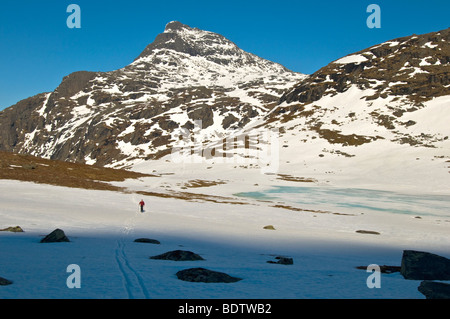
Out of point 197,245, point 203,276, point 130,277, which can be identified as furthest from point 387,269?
point 130,277

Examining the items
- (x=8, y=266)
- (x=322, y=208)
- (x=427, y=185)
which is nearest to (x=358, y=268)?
(x=8, y=266)

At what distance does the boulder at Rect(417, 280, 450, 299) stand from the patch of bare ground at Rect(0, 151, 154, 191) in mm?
50517

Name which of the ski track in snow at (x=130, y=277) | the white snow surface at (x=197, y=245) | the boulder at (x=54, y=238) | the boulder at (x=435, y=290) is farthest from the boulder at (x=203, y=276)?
the boulder at (x=54, y=238)

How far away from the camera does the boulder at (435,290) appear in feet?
35.8

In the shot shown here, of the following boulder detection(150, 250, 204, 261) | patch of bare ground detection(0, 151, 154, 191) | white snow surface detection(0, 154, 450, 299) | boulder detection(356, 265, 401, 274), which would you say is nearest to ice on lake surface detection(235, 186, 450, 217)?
white snow surface detection(0, 154, 450, 299)

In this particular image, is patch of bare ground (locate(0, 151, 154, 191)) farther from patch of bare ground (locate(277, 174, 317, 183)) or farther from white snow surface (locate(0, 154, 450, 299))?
patch of bare ground (locate(277, 174, 317, 183))

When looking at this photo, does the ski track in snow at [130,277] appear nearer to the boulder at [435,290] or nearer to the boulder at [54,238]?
the boulder at [54,238]

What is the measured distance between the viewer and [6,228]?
71.3 feet

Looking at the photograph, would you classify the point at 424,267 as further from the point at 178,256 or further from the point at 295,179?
the point at 295,179

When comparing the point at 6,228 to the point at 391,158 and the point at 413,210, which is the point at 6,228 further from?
the point at 391,158

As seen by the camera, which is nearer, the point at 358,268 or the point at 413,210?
the point at 358,268

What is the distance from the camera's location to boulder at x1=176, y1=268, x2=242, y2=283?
12016 mm

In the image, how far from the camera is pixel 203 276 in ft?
40.0
